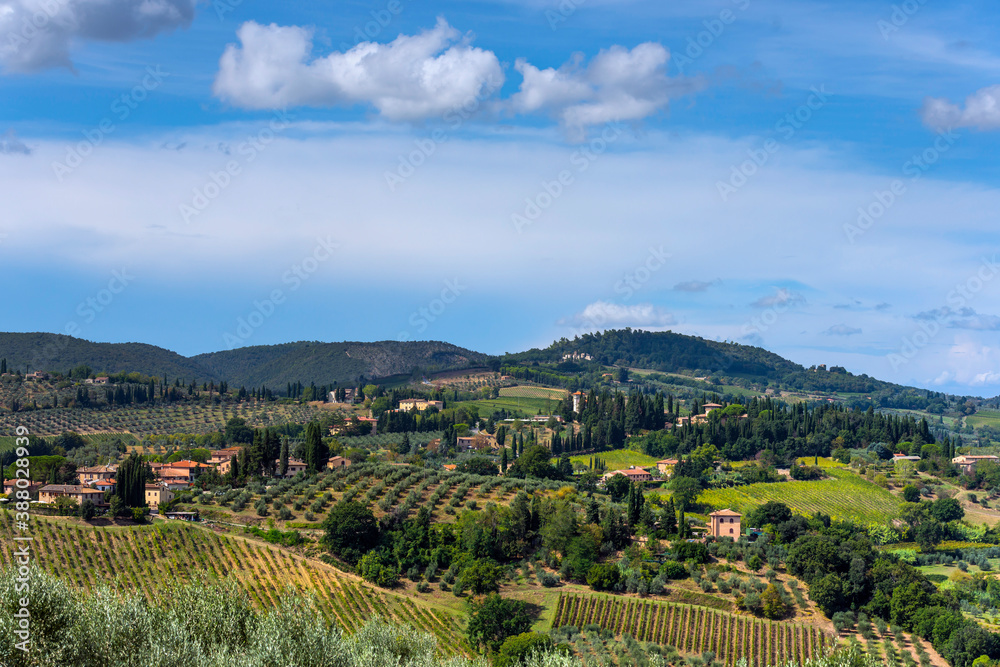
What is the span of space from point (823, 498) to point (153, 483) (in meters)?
65.8

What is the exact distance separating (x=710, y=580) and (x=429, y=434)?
2994 inches

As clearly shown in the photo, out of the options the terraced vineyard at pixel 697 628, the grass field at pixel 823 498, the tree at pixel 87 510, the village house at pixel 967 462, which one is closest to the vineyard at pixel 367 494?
the tree at pixel 87 510

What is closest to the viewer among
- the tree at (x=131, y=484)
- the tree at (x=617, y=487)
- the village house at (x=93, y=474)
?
the tree at (x=131, y=484)

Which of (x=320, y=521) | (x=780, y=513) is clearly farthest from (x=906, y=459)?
(x=320, y=521)

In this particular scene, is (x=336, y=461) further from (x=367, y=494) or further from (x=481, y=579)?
(x=481, y=579)

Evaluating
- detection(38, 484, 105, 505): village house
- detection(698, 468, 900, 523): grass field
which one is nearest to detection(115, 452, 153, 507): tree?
detection(38, 484, 105, 505): village house

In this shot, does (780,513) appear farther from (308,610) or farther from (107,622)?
(107,622)

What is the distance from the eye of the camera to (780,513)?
7938cm

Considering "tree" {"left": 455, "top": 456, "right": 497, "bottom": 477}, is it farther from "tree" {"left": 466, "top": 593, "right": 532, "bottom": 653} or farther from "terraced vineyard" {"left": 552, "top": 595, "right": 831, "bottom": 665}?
"tree" {"left": 466, "top": 593, "right": 532, "bottom": 653}

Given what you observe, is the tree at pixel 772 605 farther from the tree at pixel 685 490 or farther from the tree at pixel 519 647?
the tree at pixel 685 490

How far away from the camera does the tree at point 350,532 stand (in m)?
65.9

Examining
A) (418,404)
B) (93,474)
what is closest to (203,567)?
(93,474)

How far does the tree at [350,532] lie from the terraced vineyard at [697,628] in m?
15.1

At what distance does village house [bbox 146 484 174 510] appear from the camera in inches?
3034
